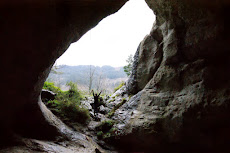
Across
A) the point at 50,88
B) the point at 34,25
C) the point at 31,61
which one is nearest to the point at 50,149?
the point at 31,61

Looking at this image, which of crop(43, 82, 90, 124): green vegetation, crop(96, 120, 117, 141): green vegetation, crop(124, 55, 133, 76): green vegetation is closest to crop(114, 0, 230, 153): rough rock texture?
crop(96, 120, 117, 141): green vegetation

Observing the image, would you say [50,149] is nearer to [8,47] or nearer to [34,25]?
[8,47]

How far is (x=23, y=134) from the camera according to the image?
4.59m

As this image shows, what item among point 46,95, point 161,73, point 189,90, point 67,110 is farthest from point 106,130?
point 189,90

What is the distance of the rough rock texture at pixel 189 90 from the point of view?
14.6 ft

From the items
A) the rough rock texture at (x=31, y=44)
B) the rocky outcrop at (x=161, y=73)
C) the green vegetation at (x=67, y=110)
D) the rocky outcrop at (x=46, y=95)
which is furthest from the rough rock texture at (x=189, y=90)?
the rocky outcrop at (x=46, y=95)

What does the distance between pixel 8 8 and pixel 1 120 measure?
3.52 metres

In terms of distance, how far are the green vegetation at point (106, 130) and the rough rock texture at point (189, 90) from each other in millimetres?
593

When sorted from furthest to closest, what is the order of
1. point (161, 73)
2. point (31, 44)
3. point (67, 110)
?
point (67, 110) < point (161, 73) < point (31, 44)

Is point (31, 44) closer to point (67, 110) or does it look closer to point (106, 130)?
point (67, 110)

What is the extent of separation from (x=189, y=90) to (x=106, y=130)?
17.2ft

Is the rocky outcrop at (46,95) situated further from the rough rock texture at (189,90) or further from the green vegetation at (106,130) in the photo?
the rough rock texture at (189,90)

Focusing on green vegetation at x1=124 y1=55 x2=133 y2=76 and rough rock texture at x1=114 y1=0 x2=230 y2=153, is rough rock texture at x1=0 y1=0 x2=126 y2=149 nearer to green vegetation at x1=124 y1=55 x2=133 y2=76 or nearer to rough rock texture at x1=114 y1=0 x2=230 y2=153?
rough rock texture at x1=114 y1=0 x2=230 y2=153

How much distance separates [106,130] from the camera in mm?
7500
